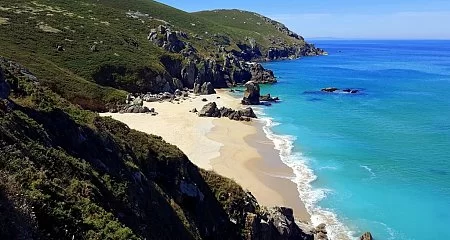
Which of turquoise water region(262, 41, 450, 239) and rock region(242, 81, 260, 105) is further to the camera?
rock region(242, 81, 260, 105)

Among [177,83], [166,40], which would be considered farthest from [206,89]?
[166,40]

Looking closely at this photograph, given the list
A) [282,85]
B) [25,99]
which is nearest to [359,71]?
[282,85]

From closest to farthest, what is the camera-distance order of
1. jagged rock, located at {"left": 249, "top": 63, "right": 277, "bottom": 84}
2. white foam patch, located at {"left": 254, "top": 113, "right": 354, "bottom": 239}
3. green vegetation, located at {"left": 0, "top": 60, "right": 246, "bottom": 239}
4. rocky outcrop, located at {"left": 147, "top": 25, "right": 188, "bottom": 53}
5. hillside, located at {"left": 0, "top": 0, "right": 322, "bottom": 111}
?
green vegetation, located at {"left": 0, "top": 60, "right": 246, "bottom": 239} < white foam patch, located at {"left": 254, "top": 113, "right": 354, "bottom": 239} < hillside, located at {"left": 0, "top": 0, "right": 322, "bottom": 111} < rocky outcrop, located at {"left": 147, "top": 25, "right": 188, "bottom": 53} < jagged rock, located at {"left": 249, "top": 63, "right": 277, "bottom": 84}

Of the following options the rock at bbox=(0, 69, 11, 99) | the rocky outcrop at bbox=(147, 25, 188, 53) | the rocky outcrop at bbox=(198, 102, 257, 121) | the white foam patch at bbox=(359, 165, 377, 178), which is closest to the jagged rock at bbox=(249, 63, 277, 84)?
the rocky outcrop at bbox=(147, 25, 188, 53)

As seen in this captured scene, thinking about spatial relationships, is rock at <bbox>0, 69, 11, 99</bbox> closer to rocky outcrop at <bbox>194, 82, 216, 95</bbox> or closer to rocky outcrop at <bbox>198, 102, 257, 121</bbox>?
rocky outcrop at <bbox>198, 102, 257, 121</bbox>

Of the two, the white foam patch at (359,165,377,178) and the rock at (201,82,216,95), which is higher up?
the rock at (201,82,216,95)

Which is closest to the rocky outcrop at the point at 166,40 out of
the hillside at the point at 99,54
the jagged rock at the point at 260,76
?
the hillside at the point at 99,54

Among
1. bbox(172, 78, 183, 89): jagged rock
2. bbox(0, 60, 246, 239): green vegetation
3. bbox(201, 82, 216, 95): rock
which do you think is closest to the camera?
bbox(0, 60, 246, 239): green vegetation
